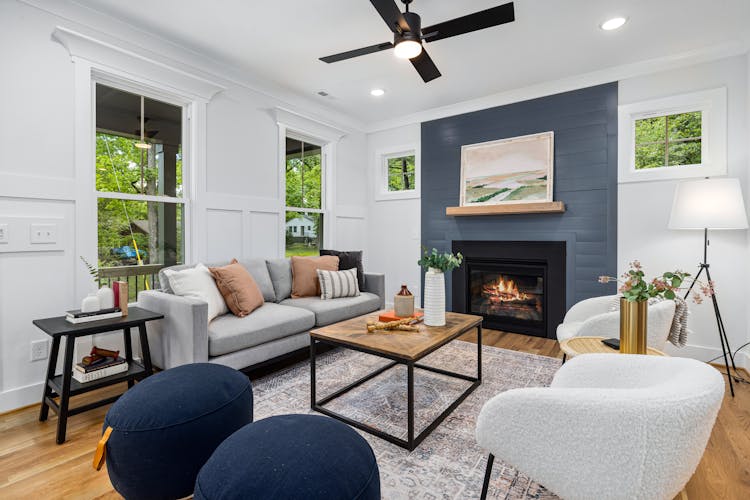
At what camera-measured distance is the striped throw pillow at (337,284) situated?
3.54 metres

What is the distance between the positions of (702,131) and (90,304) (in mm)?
4926

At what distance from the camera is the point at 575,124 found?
3732 mm

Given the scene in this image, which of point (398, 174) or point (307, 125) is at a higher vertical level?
point (307, 125)

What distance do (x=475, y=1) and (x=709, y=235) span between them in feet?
9.03

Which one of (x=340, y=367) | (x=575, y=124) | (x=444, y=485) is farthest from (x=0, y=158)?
(x=575, y=124)

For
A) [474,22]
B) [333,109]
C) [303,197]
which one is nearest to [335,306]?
[303,197]

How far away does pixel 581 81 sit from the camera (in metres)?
3.66

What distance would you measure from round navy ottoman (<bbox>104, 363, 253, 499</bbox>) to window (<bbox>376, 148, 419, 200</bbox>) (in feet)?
12.5

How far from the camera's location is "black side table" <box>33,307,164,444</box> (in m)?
1.98

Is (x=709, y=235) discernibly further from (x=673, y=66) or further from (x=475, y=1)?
(x=475, y=1)

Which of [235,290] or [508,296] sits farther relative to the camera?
[508,296]

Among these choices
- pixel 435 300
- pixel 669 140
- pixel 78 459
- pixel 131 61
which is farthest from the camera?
pixel 669 140

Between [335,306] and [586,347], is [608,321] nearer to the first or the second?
[586,347]

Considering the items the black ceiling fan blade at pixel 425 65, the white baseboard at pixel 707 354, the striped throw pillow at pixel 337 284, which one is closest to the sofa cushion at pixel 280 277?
the striped throw pillow at pixel 337 284
